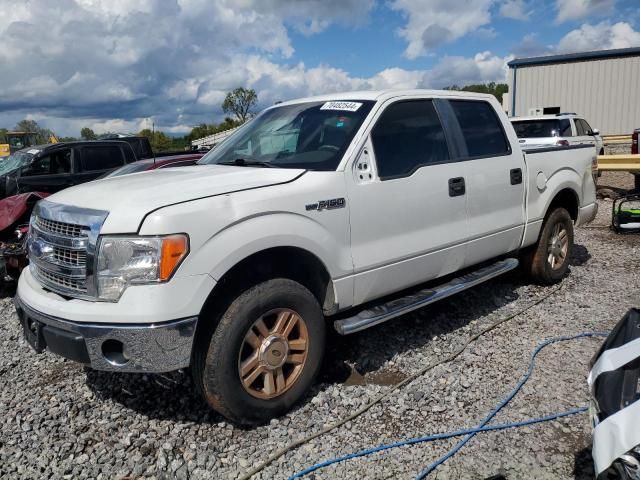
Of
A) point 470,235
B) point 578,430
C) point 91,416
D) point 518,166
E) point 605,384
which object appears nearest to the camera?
point 605,384

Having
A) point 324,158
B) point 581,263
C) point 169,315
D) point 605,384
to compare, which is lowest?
point 581,263

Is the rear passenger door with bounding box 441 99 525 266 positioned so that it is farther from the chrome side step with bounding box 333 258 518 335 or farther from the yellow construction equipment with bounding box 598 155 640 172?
the yellow construction equipment with bounding box 598 155 640 172

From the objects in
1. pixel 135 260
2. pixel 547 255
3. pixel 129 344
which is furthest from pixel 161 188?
pixel 547 255

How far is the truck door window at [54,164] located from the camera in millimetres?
10492

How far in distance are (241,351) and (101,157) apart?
908 cm

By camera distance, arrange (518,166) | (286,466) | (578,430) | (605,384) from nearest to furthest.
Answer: (605,384)
(286,466)
(578,430)
(518,166)

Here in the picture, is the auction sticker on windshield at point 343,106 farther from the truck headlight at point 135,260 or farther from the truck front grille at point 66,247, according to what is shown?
the truck front grille at point 66,247

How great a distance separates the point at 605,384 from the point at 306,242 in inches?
66.5

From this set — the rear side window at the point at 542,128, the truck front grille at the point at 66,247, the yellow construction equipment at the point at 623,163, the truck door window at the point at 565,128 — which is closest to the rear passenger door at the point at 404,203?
the truck front grille at the point at 66,247

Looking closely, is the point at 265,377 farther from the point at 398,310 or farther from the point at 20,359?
the point at 20,359

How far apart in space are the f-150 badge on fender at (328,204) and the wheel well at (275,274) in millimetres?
270

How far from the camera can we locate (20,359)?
4.42m

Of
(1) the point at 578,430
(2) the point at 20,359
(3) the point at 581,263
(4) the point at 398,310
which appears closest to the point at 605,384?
(1) the point at 578,430

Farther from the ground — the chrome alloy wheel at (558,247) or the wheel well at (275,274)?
the wheel well at (275,274)
